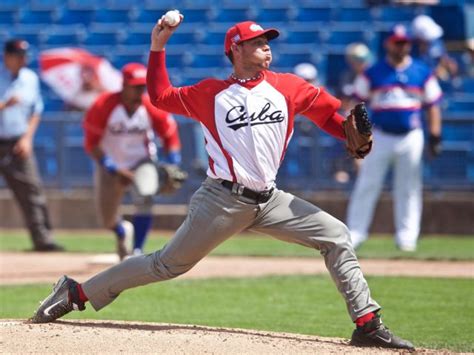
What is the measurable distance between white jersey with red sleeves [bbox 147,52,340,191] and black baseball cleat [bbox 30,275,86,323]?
1.21m

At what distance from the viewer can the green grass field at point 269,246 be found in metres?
12.8

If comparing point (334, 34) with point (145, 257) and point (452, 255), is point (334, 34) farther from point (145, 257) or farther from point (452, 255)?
point (145, 257)

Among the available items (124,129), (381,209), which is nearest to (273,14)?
(381,209)

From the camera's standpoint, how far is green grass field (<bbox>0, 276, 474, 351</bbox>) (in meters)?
7.95

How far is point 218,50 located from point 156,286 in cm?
886

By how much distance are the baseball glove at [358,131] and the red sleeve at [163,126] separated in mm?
5045

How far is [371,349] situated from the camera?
6508 mm

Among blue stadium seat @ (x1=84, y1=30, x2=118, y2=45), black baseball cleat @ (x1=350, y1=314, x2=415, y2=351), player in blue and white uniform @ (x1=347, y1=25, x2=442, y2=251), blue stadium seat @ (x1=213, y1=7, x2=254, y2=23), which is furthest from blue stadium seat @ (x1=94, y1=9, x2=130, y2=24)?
black baseball cleat @ (x1=350, y1=314, x2=415, y2=351)

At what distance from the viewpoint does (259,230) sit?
6855 millimetres

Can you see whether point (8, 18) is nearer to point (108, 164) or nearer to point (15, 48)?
point (15, 48)

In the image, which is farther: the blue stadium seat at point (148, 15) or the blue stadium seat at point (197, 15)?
the blue stadium seat at point (148, 15)

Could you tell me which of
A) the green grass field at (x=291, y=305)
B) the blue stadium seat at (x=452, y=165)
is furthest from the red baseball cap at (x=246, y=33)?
the blue stadium seat at (x=452, y=165)

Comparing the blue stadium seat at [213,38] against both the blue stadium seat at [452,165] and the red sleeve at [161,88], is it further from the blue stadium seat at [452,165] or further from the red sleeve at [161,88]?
the red sleeve at [161,88]

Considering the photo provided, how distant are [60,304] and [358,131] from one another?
2.15 meters
